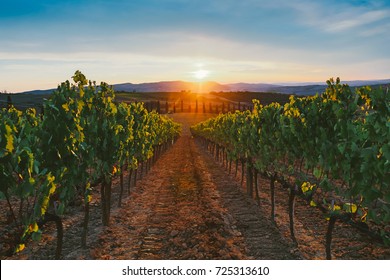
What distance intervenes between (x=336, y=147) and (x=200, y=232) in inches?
185

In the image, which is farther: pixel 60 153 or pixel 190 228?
pixel 190 228

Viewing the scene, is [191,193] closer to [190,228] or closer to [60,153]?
[190,228]

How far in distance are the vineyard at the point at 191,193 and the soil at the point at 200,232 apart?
0.04 meters

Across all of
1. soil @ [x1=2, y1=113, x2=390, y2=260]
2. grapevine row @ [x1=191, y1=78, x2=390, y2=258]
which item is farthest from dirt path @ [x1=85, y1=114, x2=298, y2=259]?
grapevine row @ [x1=191, y1=78, x2=390, y2=258]

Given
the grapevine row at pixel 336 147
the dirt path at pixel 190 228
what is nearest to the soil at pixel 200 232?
the dirt path at pixel 190 228

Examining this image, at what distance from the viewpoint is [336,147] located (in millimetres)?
8398

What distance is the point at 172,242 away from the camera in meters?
10.2

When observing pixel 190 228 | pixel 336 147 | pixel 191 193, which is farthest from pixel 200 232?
pixel 191 193

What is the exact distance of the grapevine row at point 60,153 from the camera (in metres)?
6.15

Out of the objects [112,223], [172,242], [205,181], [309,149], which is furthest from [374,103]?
[205,181]

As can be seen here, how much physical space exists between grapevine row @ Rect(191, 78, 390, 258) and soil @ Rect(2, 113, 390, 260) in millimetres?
789

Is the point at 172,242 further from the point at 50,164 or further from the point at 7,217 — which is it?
the point at 7,217

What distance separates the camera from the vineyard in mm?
6727

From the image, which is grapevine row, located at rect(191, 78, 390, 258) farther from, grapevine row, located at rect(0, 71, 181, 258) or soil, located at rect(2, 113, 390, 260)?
grapevine row, located at rect(0, 71, 181, 258)
